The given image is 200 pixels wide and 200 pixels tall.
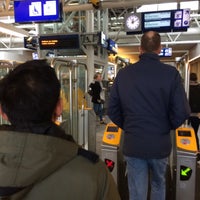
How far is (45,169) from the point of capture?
2.41 feet

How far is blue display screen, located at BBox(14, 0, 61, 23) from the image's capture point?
575cm

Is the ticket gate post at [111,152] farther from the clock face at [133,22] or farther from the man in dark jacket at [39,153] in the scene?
the clock face at [133,22]

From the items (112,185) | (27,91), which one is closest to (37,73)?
(27,91)

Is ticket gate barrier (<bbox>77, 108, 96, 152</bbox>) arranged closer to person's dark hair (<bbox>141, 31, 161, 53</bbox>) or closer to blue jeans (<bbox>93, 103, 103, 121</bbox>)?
person's dark hair (<bbox>141, 31, 161, 53</bbox>)

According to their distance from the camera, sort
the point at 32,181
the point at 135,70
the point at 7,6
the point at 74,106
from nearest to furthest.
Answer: the point at 32,181
the point at 135,70
the point at 74,106
the point at 7,6

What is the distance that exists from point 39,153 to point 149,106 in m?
1.29

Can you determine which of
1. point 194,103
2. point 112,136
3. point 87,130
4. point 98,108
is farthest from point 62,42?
point 112,136

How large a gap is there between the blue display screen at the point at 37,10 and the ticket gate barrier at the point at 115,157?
12.0 ft

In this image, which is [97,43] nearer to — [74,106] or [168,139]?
[74,106]

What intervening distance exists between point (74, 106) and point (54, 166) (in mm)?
4041

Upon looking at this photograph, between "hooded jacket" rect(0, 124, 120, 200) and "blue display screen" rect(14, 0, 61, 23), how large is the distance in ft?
17.7

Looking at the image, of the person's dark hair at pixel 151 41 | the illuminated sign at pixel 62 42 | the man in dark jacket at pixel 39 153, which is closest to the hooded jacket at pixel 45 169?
the man in dark jacket at pixel 39 153

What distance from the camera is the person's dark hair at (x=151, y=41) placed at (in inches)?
76.2

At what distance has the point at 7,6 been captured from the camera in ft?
22.6
